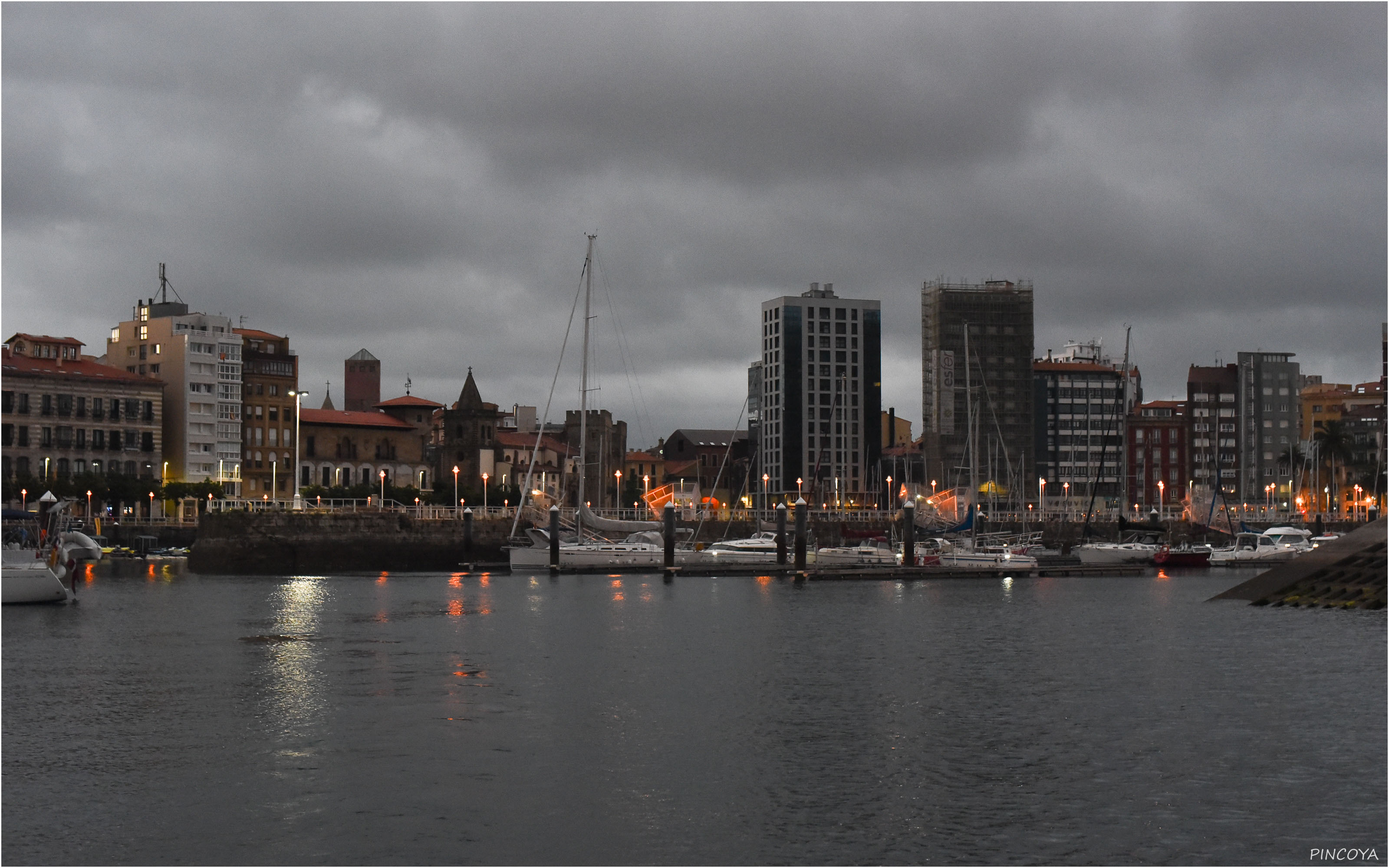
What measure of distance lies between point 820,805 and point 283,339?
558 feet

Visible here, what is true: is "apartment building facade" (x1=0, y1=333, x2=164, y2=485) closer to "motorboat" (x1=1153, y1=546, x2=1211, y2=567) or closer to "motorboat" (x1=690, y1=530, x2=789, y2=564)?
"motorboat" (x1=690, y1=530, x2=789, y2=564)

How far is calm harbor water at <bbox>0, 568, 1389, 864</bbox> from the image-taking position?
2267 cm

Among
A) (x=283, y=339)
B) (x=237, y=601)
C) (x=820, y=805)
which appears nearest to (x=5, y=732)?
(x=820, y=805)

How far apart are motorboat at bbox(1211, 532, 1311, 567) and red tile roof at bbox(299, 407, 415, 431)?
107m

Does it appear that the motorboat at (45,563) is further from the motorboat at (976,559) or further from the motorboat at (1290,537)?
the motorboat at (1290,537)

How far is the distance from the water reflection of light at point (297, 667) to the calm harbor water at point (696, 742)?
0.54 ft

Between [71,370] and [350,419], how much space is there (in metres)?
41.2

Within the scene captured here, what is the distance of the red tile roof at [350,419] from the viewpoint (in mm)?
184500

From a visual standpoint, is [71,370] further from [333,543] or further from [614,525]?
[614,525]

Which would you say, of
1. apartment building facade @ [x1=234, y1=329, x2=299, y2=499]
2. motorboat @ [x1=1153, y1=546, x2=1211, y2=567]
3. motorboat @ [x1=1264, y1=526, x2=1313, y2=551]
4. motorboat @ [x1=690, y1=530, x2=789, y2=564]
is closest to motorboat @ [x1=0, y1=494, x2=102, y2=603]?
motorboat @ [x1=690, y1=530, x2=789, y2=564]

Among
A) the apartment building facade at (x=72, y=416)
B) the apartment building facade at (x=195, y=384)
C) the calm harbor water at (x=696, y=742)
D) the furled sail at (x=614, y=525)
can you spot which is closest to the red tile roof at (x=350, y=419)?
the apartment building facade at (x=195, y=384)

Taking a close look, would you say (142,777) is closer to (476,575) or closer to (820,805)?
(820,805)

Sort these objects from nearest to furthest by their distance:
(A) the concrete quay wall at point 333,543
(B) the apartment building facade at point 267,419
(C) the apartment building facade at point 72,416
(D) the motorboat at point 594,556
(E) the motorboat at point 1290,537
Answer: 1. (D) the motorboat at point 594,556
2. (A) the concrete quay wall at point 333,543
3. (E) the motorboat at point 1290,537
4. (C) the apartment building facade at point 72,416
5. (B) the apartment building facade at point 267,419

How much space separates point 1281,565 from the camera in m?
66.2
